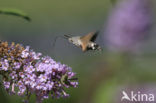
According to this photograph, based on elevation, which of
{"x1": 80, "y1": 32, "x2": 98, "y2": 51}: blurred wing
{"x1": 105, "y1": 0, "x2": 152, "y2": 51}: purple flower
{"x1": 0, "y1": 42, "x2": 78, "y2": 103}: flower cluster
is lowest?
{"x1": 105, "y1": 0, "x2": 152, "y2": 51}: purple flower

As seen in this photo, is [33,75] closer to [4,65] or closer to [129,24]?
[4,65]

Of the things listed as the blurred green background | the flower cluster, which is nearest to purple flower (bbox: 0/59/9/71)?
the flower cluster

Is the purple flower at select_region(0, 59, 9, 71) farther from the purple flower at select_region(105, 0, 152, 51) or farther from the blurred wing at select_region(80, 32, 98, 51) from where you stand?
the purple flower at select_region(105, 0, 152, 51)

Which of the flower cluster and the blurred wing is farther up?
the blurred wing

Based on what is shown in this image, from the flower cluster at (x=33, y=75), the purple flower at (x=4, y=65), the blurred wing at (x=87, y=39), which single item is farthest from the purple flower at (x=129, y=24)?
the purple flower at (x=4, y=65)

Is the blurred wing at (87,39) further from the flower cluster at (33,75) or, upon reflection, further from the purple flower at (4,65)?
the purple flower at (4,65)

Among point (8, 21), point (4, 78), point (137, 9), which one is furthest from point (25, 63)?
point (8, 21)

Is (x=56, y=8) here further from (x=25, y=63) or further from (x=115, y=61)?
(x=115, y=61)

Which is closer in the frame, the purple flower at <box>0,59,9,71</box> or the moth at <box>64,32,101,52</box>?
the moth at <box>64,32,101,52</box>
